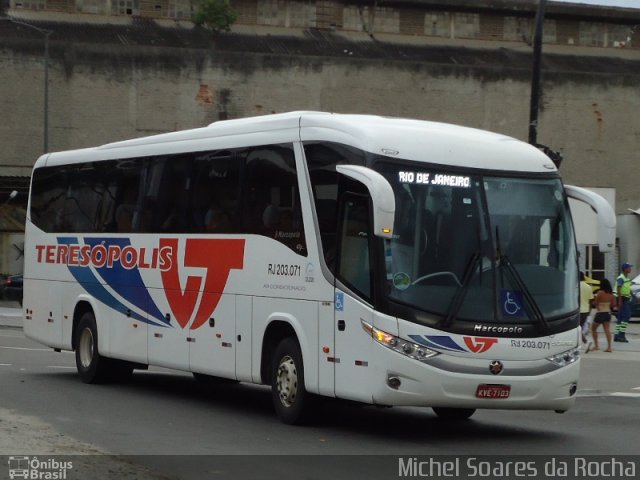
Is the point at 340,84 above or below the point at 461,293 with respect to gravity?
below

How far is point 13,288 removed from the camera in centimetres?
4800

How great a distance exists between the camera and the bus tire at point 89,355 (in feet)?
61.0

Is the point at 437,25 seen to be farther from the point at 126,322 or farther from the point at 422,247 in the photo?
the point at 422,247

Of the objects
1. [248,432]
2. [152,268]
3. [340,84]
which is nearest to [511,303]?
[248,432]

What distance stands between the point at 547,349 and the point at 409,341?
56.4 inches

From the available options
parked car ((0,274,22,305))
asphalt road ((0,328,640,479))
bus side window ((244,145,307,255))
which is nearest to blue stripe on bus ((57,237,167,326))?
asphalt road ((0,328,640,479))

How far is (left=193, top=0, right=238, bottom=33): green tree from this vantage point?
2432 inches

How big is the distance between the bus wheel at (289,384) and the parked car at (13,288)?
35327 mm

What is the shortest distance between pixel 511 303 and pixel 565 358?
840mm

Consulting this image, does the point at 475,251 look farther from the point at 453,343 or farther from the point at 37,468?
the point at 37,468

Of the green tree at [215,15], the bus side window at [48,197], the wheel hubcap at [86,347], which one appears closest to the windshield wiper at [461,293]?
the wheel hubcap at [86,347]

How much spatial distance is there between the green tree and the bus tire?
4418 cm

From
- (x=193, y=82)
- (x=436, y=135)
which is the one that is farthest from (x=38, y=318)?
(x=193, y=82)

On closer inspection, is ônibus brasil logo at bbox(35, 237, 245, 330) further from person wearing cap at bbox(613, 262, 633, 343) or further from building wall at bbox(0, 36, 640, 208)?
building wall at bbox(0, 36, 640, 208)
